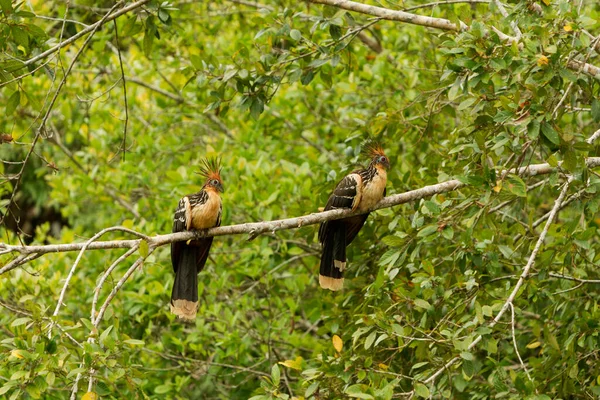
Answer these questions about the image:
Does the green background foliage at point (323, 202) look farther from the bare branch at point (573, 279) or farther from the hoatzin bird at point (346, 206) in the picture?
the hoatzin bird at point (346, 206)

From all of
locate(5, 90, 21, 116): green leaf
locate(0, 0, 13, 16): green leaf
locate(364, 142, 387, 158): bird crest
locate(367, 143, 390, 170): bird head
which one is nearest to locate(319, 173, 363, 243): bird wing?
locate(367, 143, 390, 170): bird head

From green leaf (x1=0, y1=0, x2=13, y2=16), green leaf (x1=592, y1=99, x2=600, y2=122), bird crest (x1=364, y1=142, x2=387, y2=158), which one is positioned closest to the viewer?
green leaf (x1=592, y1=99, x2=600, y2=122)

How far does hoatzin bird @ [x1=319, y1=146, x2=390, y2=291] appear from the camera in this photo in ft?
16.2

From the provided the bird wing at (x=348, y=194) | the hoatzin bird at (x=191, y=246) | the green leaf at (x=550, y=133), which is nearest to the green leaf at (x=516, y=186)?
the green leaf at (x=550, y=133)

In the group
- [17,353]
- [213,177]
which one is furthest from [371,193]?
[17,353]

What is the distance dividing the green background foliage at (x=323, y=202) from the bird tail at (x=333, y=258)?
0.22 metres

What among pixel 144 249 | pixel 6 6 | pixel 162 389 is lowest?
pixel 162 389

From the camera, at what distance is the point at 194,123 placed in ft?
26.3

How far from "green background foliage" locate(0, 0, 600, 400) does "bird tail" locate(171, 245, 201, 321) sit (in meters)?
0.38

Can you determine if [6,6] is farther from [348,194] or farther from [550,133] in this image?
[550,133]

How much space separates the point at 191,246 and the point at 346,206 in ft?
3.18

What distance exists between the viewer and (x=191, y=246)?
515 centimetres

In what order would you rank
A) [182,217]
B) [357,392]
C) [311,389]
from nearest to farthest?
[357,392] < [311,389] < [182,217]

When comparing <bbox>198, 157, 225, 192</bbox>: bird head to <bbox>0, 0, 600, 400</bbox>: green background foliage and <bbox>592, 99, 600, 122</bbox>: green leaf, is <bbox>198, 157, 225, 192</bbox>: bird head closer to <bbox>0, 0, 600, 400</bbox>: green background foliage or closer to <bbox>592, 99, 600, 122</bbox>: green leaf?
<bbox>0, 0, 600, 400</bbox>: green background foliage
